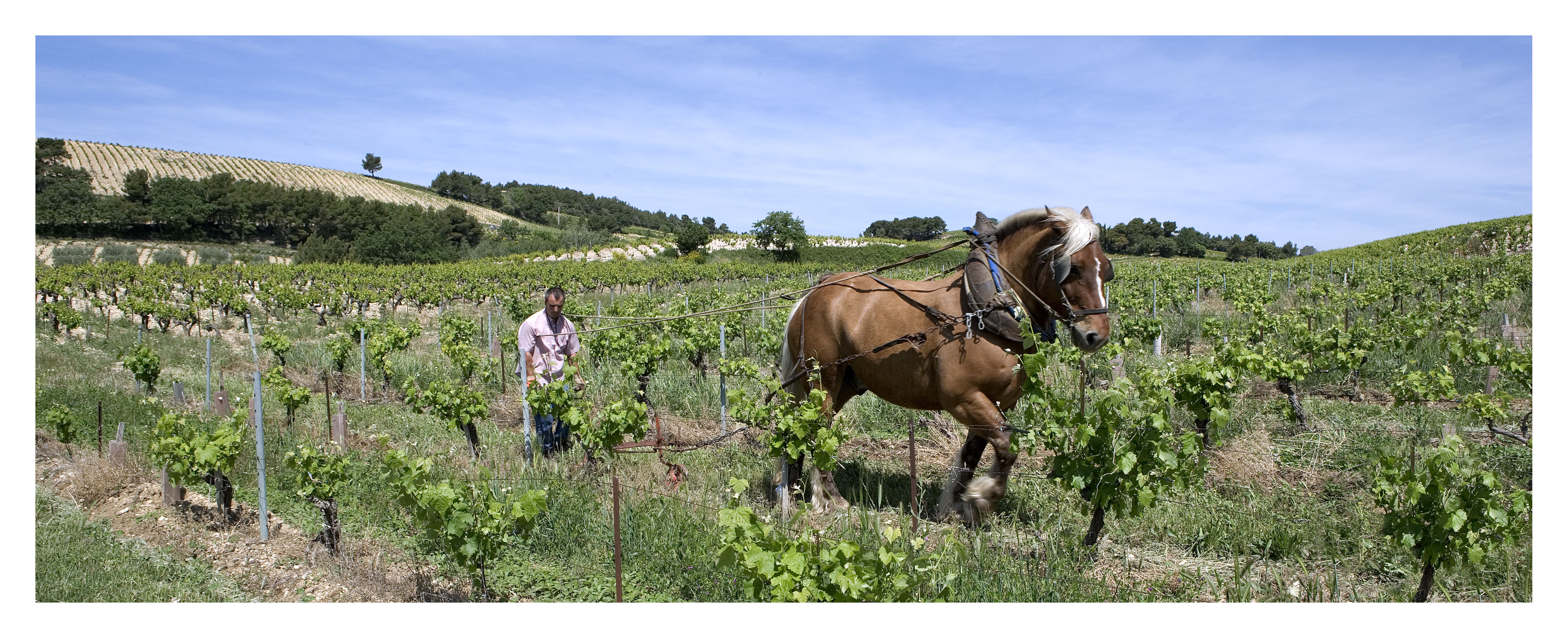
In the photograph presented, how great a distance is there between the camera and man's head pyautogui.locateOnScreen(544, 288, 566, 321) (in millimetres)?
6027

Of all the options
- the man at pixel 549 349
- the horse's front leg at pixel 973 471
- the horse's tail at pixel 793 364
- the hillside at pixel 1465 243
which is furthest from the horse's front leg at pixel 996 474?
the hillside at pixel 1465 243

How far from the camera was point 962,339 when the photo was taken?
14.0 ft

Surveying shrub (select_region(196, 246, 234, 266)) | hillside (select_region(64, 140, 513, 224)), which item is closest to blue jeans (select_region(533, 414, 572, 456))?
shrub (select_region(196, 246, 234, 266))

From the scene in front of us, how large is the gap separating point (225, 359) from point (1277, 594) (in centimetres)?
1463

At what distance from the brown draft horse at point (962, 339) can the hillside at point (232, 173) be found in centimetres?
6879

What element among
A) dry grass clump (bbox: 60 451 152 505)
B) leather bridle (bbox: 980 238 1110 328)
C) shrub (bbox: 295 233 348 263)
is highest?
shrub (bbox: 295 233 348 263)

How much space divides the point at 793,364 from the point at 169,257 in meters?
52.0

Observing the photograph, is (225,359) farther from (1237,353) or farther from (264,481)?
(1237,353)

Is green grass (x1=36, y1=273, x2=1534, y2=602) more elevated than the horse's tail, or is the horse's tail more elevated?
the horse's tail

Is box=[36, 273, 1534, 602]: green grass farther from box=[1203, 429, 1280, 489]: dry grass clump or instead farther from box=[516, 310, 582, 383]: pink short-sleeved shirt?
box=[516, 310, 582, 383]: pink short-sleeved shirt

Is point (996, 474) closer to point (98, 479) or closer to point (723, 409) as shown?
point (723, 409)

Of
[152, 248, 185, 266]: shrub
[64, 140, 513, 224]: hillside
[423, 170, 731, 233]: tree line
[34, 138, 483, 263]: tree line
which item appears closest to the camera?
[152, 248, 185, 266]: shrub

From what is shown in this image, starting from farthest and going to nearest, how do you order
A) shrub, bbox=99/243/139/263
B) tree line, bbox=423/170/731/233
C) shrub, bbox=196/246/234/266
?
1. tree line, bbox=423/170/731/233
2. shrub, bbox=196/246/234/266
3. shrub, bbox=99/243/139/263

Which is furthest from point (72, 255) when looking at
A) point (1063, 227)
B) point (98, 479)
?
point (1063, 227)
